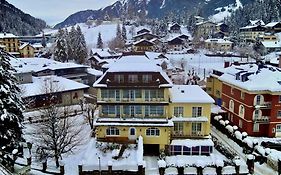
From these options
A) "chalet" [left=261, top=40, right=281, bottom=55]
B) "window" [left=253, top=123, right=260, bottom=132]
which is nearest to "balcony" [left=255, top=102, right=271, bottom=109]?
"window" [left=253, top=123, right=260, bottom=132]

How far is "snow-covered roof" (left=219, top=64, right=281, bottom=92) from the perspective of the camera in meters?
36.4

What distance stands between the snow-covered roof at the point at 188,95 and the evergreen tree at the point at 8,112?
50.4ft

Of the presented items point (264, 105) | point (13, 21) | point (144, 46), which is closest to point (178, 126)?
point (264, 105)

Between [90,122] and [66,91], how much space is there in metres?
12.5

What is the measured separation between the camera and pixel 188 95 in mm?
34625

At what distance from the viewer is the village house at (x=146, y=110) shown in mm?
32938

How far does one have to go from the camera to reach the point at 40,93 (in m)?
47.2

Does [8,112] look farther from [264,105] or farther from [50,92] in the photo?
[264,105]

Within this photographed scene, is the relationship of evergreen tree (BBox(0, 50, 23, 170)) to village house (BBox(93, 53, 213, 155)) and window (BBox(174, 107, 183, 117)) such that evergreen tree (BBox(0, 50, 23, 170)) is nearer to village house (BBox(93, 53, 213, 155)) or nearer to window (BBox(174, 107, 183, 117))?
village house (BBox(93, 53, 213, 155))

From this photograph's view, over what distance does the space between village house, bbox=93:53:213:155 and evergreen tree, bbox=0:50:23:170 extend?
27.3ft

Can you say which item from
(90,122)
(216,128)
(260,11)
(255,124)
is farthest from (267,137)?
(260,11)

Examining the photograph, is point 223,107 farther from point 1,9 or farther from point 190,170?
point 1,9

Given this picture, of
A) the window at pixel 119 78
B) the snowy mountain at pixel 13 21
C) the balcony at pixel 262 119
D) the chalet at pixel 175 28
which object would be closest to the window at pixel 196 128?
the balcony at pixel 262 119

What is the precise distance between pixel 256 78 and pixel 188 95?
919cm
